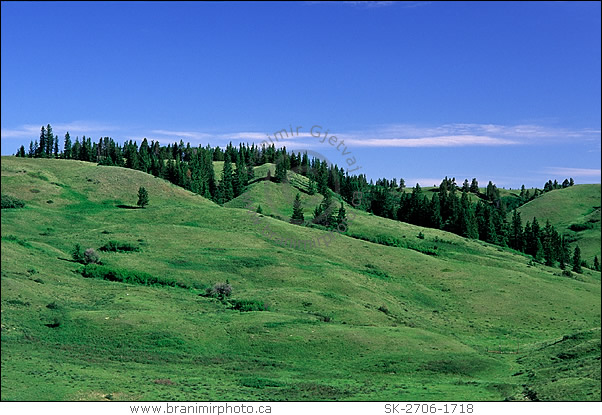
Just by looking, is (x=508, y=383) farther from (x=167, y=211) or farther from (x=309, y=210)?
(x=309, y=210)

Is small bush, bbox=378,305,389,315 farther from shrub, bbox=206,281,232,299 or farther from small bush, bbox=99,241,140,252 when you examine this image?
small bush, bbox=99,241,140,252

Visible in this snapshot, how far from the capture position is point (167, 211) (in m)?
144

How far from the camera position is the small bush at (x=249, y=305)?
81.1 meters

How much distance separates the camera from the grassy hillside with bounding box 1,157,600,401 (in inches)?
2061

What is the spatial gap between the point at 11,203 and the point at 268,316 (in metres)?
83.8

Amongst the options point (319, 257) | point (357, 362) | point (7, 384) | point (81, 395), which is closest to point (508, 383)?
point (357, 362)

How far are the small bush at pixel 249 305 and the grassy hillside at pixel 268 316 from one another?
974 mm

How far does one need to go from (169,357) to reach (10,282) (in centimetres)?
2443

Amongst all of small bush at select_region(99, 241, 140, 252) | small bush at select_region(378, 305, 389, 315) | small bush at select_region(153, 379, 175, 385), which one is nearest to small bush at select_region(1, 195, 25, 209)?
small bush at select_region(99, 241, 140, 252)

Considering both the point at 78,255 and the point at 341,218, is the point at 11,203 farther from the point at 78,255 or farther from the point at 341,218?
the point at 341,218

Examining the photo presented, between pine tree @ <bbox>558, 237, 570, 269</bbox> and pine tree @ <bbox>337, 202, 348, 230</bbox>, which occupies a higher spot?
pine tree @ <bbox>337, 202, 348, 230</bbox>

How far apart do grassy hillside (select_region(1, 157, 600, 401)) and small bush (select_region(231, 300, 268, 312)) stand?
0.97 metres

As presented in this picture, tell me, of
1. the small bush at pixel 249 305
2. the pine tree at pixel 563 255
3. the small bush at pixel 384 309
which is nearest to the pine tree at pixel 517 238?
the pine tree at pixel 563 255

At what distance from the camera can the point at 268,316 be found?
248 feet
